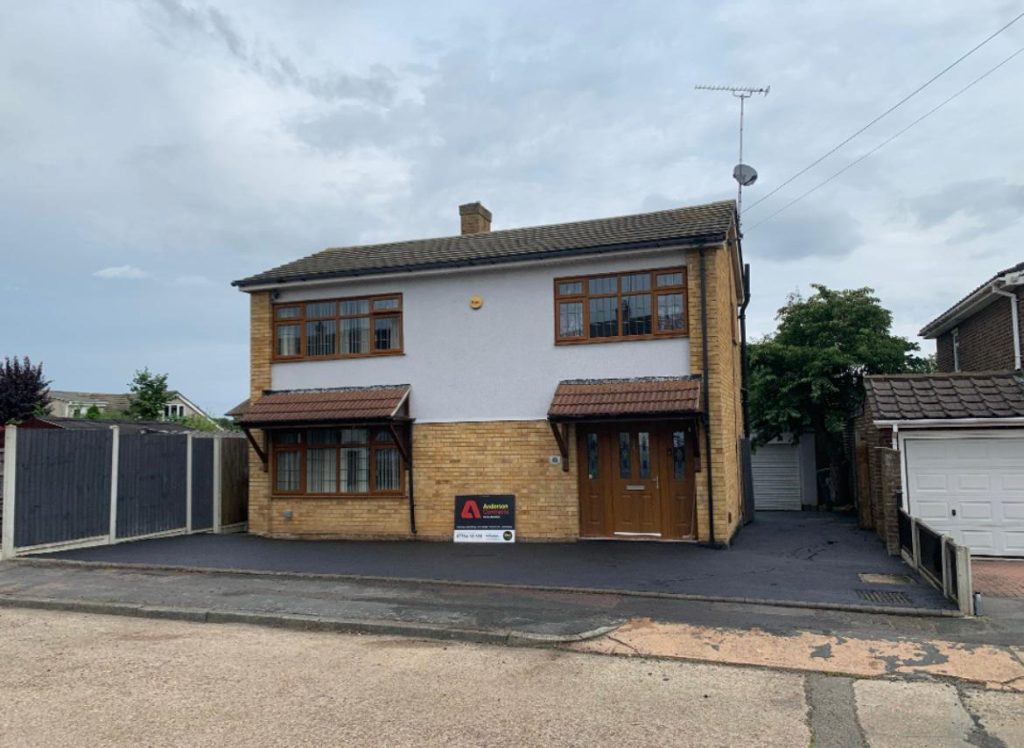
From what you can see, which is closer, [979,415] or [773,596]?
[773,596]

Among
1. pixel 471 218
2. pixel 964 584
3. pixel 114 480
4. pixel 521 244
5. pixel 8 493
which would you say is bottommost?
pixel 964 584

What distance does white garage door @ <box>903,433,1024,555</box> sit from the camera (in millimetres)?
12344

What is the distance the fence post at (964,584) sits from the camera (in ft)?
26.9

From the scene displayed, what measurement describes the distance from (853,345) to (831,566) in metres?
11.5

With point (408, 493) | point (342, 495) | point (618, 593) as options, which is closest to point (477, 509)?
point (408, 493)

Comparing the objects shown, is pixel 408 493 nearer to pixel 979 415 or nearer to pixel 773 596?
pixel 773 596

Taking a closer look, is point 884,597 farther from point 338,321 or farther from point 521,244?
point 338,321

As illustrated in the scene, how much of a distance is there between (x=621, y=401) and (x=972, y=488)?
5.84 m

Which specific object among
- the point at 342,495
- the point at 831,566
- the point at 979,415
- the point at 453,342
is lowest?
the point at 831,566

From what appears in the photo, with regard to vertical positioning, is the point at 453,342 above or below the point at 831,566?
above

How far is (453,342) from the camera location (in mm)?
14625

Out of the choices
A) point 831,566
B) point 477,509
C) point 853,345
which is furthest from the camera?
point 853,345

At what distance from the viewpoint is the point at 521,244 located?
15203 mm

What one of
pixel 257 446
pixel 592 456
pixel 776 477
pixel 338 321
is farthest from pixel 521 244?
pixel 776 477
